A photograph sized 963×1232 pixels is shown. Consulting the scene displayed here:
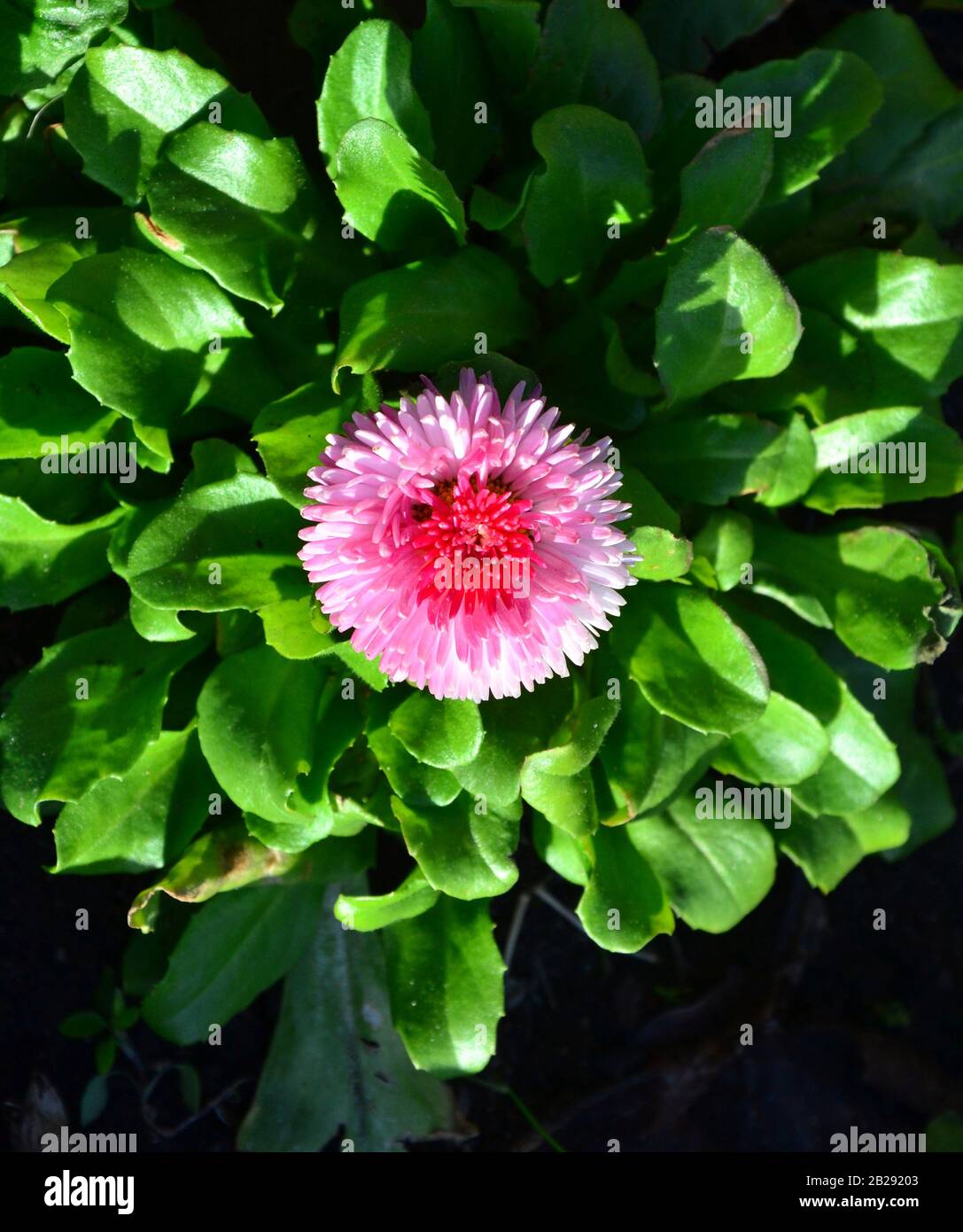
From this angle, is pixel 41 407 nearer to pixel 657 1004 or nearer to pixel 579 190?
pixel 579 190

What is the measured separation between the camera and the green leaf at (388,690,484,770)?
1.75m

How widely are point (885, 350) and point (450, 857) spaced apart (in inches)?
49.4

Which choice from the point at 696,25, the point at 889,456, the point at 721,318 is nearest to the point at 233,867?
the point at 721,318

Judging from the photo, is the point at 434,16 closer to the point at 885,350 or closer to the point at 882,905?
the point at 885,350

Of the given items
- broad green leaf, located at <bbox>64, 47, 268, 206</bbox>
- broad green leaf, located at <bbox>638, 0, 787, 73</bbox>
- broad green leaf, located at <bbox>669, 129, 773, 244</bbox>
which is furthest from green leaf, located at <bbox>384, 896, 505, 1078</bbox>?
broad green leaf, located at <bbox>638, 0, 787, 73</bbox>

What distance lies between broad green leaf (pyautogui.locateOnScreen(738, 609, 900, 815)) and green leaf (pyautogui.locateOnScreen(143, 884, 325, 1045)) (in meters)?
1.05

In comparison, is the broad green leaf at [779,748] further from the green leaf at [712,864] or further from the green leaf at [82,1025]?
the green leaf at [82,1025]

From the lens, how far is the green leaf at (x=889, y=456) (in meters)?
1.97

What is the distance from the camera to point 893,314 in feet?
6.76

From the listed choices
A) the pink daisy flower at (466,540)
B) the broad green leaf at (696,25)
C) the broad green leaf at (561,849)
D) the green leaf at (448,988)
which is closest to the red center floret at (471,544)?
the pink daisy flower at (466,540)

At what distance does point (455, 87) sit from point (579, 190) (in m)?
0.32

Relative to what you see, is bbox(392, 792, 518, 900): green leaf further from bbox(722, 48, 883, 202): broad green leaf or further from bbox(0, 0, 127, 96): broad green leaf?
bbox(0, 0, 127, 96): broad green leaf

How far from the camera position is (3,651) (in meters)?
2.29

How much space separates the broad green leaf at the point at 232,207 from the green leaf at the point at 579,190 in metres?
0.40
